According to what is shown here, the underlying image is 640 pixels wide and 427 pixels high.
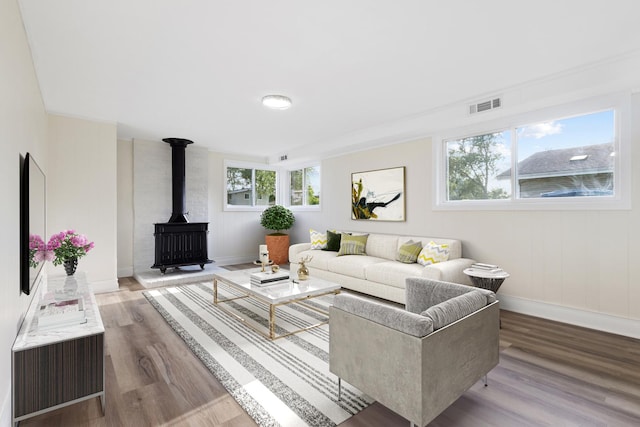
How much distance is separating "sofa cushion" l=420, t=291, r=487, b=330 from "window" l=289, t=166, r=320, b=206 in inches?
200

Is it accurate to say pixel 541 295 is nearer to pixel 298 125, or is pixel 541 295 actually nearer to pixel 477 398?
pixel 477 398

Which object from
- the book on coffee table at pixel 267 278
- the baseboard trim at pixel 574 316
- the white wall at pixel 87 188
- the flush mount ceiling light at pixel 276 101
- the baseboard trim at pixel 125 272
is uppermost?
the flush mount ceiling light at pixel 276 101

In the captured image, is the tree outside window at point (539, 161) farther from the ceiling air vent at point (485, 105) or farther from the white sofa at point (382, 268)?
the white sofa at point (382, 268)

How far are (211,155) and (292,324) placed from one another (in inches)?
186

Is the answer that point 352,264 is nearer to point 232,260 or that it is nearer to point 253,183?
point 232,260

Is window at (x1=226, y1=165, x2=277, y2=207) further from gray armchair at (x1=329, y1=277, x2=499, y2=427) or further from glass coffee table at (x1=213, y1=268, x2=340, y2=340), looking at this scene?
gray armchair at (x1=329, y1=277, x2=499, y2=427)

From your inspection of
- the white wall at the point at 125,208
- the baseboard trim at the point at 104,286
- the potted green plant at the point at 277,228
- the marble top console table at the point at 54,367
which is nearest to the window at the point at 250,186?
the potted green plant at the point at 277,228

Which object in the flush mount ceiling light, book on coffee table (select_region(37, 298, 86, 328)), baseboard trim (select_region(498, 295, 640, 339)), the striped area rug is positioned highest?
the flush mount ceiling light

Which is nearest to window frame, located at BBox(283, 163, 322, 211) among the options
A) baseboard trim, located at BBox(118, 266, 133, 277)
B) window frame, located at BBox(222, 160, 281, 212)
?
window frame, located at BBox(222, 160, 281, 212)

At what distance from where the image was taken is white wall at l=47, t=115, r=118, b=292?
4227 mm

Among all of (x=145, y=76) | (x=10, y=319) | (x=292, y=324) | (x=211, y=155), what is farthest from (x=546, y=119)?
(x=211, y=155)

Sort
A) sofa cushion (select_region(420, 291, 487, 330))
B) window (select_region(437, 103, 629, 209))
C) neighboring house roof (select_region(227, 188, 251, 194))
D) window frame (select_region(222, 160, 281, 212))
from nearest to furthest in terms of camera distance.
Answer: sofa cushion (select_region(420, 291, 487, 330)) < window (select_region(437, 103, 629, 209)) < window frame (select_region(222, 160, 281, 212)) < neighboring house roof (select_region(227, 188, 251, 194))

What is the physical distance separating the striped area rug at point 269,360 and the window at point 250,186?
3.42 metres

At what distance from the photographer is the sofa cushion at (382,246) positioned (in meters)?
4.78
